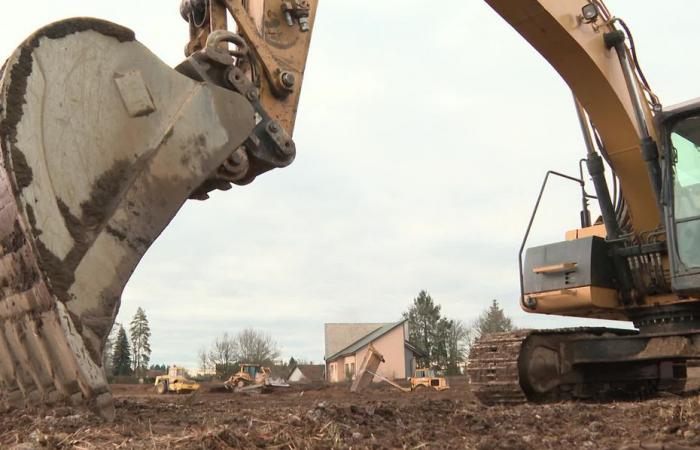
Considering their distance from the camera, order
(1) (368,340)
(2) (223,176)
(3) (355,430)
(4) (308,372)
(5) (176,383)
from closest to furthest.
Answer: (3) (355,430) → (2) (223,176) → (5) (176,383) → (1) (368,340) → (4) (308,372)

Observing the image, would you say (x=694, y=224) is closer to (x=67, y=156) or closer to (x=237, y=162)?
(x=237, y=162)

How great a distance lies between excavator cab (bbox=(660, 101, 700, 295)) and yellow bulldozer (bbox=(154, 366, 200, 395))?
2000cm

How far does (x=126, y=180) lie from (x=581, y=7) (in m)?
4.47

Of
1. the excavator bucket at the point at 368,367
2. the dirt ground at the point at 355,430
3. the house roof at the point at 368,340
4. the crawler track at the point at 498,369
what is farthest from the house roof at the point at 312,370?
the dirt ground at the point at 355,430

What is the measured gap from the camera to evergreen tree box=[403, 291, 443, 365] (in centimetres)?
6475

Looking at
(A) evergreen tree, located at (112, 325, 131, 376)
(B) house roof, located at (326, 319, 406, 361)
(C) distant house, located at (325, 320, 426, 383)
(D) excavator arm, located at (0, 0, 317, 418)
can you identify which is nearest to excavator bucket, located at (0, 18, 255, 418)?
(D) excavator arm, located at (0, 0, 317, 418)

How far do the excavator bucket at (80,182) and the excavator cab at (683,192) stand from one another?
3.92 meters

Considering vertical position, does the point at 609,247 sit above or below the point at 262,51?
below

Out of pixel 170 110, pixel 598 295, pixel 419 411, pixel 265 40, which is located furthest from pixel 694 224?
pixel 170 110

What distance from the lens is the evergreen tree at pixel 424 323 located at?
6475 centimetres

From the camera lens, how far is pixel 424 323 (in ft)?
219

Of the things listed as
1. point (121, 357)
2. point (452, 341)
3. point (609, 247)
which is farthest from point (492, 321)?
point (609, 247)

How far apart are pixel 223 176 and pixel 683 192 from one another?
394 cm

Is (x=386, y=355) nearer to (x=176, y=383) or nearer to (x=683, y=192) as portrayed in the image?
(x=176, y=383)
